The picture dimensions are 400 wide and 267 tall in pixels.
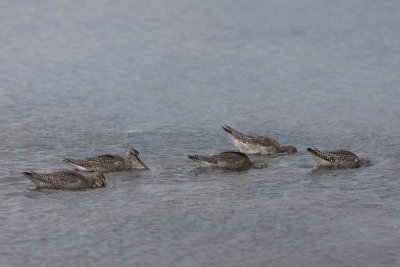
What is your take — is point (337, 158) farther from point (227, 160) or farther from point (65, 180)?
point (65, 180)

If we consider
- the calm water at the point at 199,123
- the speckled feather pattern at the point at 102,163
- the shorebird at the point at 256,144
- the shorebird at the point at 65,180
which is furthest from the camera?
the shorebird at the point at 256,144

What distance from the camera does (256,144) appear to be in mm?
15367

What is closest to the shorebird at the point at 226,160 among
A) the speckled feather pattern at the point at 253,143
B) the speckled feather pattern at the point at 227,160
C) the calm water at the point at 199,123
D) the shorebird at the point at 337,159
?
the speckled feather pattern at the point at 227,160

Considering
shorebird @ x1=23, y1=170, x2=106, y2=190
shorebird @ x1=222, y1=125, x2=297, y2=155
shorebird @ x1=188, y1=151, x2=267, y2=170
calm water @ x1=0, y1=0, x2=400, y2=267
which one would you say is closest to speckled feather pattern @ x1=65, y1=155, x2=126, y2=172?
calm water @ x1=0, y1=0, x2=400, y2=267

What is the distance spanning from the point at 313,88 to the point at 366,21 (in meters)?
6.62

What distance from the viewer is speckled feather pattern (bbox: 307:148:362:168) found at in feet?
47.1

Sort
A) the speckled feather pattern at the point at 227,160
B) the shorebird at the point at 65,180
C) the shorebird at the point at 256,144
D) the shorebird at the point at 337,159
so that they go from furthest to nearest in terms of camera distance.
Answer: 1. the shorebird at the point at 256,144
2. the speckled feather pattern at the point at 227,160
3. the shorebird at the point at 337,159
4. the shorebird at the point at 65,180

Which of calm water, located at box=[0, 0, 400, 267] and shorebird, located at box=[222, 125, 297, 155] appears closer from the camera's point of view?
calm water, located at box=[0, 0, 400, 267]

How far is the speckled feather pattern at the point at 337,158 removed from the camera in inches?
565

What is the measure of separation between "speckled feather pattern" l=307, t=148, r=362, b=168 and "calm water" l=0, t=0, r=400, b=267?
141mm

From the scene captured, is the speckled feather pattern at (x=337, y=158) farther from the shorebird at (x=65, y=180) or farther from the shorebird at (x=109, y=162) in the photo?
the shorebird at (x=65, y=180)

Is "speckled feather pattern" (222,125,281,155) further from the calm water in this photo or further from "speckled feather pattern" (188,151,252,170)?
"speckled feather pattern" (188,151,252,170)

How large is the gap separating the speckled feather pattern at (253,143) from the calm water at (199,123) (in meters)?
0.19

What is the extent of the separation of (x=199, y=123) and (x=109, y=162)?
11.1ft
